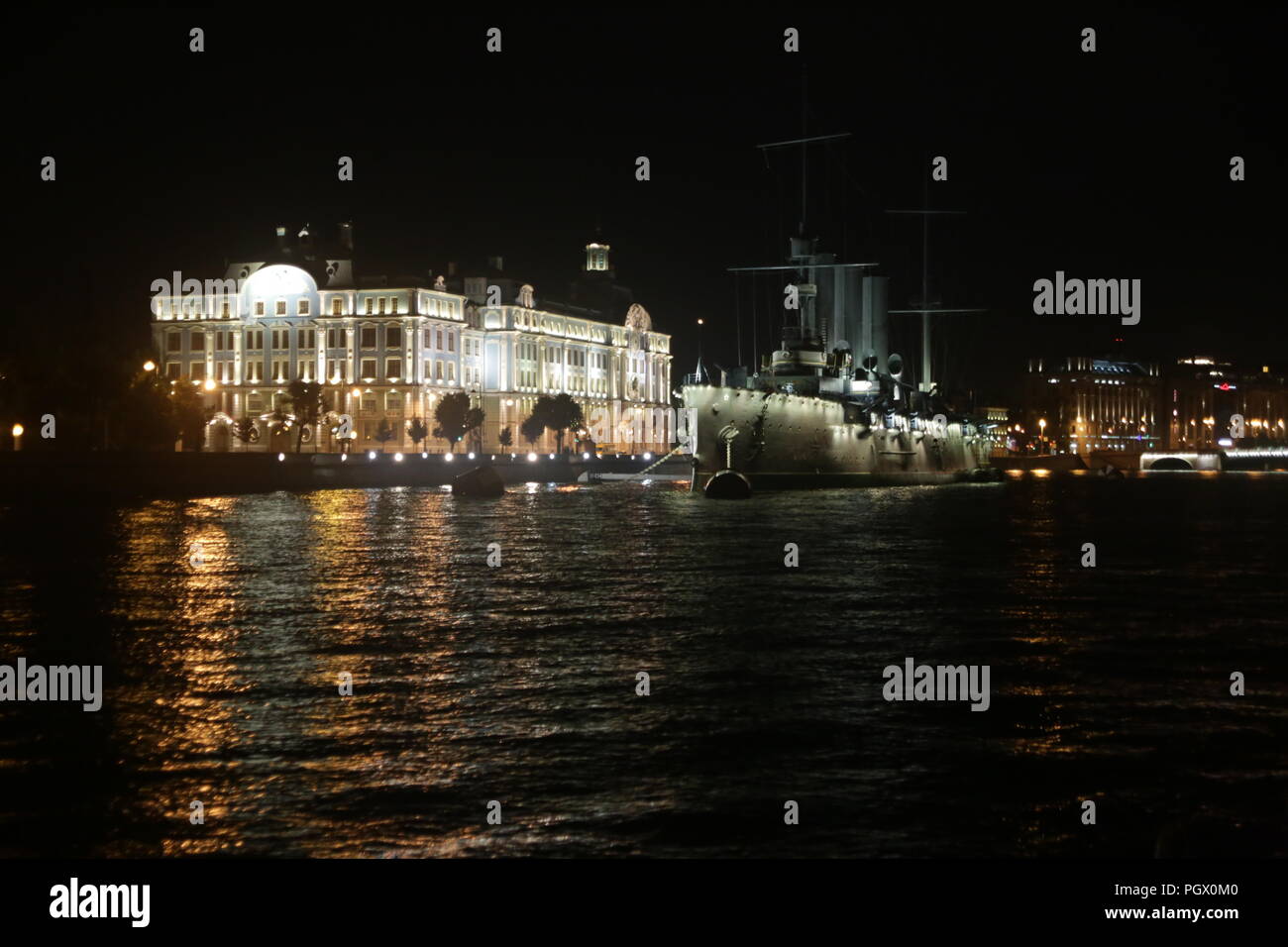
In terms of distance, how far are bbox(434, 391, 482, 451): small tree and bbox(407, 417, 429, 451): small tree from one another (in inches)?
61.5

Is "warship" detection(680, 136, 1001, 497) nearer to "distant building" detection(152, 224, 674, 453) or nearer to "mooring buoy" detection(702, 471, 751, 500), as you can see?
"mooring buoy" detection(702, 471, 751, 500)

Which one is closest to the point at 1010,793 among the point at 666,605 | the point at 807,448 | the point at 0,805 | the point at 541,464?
the point at 0,805

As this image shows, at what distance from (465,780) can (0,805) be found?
3.43 meters

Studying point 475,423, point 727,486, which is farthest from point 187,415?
point 475,423

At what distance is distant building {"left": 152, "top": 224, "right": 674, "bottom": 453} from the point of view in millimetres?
144625

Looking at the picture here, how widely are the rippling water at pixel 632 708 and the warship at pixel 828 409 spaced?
1882 inches

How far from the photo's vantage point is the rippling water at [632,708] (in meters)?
10.0

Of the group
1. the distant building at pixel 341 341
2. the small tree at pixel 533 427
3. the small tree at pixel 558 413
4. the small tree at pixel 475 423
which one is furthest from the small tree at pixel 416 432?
the small tree at pixel 558 413

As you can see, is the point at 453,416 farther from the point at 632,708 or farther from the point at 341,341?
the point at 632,708

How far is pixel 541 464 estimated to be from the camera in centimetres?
11744

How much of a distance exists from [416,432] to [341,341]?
13828 mm

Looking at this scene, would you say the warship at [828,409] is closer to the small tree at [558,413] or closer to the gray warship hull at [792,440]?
the gray warship hull at [792,440]

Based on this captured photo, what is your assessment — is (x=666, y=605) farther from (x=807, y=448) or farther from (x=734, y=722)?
(x=807, y=448)

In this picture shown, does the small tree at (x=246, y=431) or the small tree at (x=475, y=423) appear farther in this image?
the small tree at (x=475, y=423)
